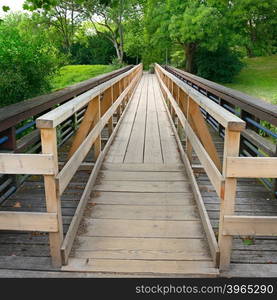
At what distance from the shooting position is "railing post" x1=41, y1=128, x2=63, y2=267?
2.34 metres

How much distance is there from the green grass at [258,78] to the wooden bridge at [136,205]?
1621 centimetres

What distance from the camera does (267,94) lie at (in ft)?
63.1

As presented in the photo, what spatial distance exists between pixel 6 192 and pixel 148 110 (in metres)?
6.02

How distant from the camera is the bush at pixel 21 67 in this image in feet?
19.1

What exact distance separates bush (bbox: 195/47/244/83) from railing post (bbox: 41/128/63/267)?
23.1 metres

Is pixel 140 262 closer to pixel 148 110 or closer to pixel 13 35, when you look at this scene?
pixel 13 35

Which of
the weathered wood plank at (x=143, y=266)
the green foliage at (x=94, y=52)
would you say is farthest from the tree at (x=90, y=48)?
the weathered wood plank at (x=143, y=266)

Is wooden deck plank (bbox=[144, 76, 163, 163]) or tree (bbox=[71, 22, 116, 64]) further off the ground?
tree (bbox=[71, 22, 116, 64])

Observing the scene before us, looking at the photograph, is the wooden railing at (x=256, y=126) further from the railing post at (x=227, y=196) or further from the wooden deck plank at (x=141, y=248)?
the wooden deck plank at (x=141, y=248)

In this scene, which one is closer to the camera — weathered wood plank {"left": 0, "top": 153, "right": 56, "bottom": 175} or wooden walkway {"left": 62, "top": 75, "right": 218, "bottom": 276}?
weathered wood plank {"left": 0, "top": 153, "right": 56, "bottom": 175}

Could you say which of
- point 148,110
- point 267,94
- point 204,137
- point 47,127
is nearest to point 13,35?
point 148,110

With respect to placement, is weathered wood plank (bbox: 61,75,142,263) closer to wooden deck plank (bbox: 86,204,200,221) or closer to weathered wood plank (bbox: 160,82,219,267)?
wooden deck plank (bbox: 86,204,200,221)

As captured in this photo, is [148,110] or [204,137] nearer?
[204,137]

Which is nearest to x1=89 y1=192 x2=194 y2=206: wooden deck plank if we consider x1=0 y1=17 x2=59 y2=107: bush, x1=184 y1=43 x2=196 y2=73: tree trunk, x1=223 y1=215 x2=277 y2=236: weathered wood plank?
x1=223 y1=215 x2=277 y2=236: weathered wood plank
